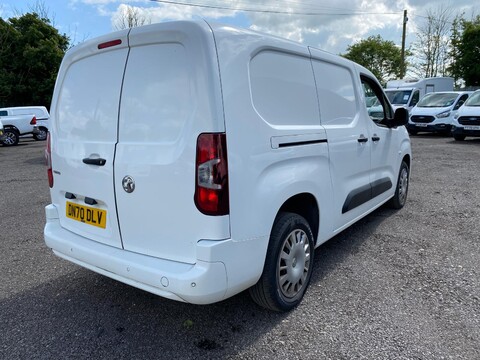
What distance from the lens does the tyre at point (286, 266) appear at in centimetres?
267

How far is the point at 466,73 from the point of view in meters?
28.4

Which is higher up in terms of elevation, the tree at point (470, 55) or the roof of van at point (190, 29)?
the tree at point (470, 55)

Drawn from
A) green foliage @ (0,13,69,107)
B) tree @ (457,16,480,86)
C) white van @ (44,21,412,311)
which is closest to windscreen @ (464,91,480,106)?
white van @ (44,21,412,311)

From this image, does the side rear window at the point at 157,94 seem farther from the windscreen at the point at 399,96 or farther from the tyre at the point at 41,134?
the windscreen at the point at 399,96

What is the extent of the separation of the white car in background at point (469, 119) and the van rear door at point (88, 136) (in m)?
13.8

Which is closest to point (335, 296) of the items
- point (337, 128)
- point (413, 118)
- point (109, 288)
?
point (337, 128)

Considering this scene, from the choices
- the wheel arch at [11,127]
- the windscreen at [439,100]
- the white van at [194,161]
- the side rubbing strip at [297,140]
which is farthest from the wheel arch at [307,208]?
the wheel arch at [11,127]

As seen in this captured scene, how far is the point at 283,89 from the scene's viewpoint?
2787 mm

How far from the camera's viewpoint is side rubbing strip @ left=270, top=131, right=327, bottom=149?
257 cm

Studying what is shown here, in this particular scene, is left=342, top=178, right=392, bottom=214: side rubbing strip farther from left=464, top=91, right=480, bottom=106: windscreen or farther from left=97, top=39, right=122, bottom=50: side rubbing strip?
left=464, top=91, right=480, bottom=106: windscreen

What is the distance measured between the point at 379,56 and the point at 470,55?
59.9 feet

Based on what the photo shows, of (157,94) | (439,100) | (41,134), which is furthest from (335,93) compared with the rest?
(41,134)

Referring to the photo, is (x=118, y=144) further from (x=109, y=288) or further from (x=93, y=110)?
(x=109, y=288)

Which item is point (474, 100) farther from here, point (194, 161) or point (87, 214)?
point (87, 214)
